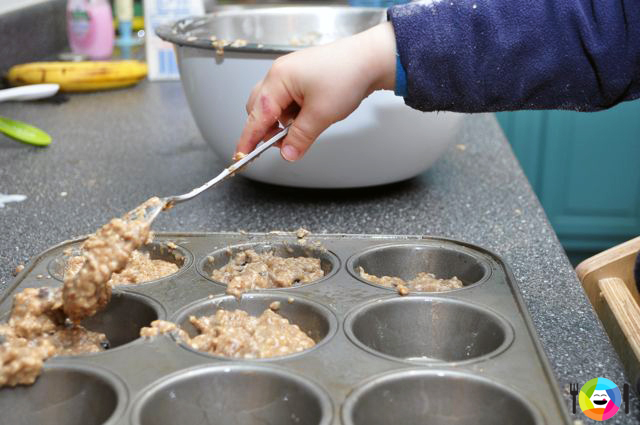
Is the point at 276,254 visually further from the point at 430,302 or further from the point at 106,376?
the point at 106,376

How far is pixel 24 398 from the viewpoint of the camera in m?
0.69

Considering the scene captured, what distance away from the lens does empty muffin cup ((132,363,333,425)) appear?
0.66 meters

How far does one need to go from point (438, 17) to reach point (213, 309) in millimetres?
391

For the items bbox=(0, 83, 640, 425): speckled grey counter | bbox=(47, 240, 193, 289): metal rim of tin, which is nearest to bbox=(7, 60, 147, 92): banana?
bbox=(0, 83, 640, 425): speckled grey counter

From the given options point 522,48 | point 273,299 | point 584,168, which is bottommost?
point 584,168

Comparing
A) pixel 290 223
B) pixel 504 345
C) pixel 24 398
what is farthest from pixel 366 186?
pixel 24 398

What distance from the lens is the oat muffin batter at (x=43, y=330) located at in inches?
28.7

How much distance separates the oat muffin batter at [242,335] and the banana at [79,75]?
1.35 meters

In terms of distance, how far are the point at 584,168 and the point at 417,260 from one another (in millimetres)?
1650

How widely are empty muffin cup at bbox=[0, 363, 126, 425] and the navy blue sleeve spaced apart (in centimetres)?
45

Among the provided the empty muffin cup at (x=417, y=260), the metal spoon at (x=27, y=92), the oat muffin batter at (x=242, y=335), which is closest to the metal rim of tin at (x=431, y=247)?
the empty muffin cup at (x=417, y=260)

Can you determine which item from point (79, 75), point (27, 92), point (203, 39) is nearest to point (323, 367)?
point (203, 39)

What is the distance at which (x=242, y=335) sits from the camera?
768mm

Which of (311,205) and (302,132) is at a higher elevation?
Result: (302,132)
